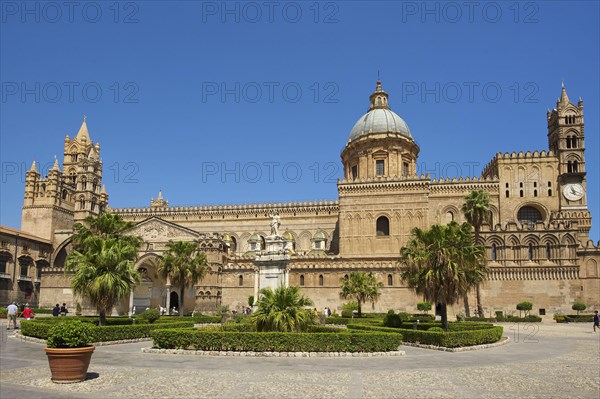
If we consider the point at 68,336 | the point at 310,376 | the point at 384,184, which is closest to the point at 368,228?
the point at 384,184

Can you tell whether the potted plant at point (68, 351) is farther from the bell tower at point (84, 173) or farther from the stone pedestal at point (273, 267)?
the bell tower at point (84, 173)

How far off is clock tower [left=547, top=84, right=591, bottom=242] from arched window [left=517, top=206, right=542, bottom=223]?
2.51 metres

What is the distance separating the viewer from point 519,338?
29.9m

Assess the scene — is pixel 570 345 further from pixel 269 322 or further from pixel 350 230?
pixel 350 230

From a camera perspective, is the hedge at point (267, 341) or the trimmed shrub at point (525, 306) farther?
the trimmed shrub at point (525, 306)

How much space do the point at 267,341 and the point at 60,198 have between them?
58.9 meters

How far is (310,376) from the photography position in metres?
14.6

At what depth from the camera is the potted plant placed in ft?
42.3

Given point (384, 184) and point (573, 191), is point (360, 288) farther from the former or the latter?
point (573, 191)

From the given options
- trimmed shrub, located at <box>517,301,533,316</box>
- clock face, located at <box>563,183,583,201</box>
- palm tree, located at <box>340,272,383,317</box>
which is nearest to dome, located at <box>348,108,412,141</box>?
clock face, located at <box>563,183,583,201</box>

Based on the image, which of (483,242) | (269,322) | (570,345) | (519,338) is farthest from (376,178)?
(269,322)

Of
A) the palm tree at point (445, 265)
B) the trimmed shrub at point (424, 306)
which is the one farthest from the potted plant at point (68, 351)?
the trimmed shrub at point (424, 306)

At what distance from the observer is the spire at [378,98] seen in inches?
2707

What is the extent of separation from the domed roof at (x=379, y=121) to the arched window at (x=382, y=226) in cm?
1117
